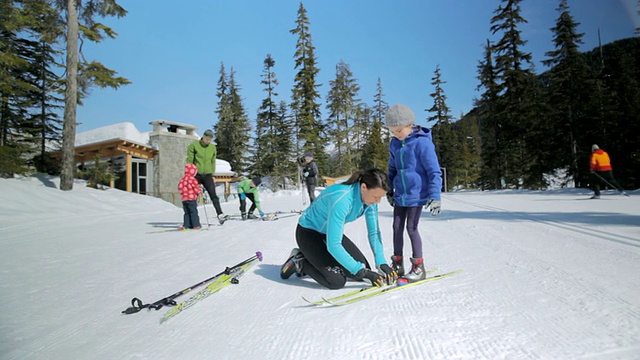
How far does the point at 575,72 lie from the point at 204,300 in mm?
25062

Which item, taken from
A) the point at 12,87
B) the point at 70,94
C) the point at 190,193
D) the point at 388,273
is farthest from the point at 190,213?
the point at 12,87

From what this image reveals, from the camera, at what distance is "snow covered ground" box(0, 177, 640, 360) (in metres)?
1.75

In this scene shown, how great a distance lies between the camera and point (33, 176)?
15125mm

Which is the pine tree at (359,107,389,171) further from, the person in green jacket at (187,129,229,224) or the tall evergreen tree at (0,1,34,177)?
the person in green jacket at (187,129,229,224)

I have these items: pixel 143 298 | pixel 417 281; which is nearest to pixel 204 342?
pixel 143 298

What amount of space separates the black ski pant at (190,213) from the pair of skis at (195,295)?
3548mm

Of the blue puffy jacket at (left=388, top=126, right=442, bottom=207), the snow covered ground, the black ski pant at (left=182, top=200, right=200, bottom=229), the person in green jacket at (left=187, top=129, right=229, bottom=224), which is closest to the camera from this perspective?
the snow covered ground

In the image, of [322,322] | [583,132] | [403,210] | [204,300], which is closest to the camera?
[322,322]

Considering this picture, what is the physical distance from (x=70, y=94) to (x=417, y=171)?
16.1 meters

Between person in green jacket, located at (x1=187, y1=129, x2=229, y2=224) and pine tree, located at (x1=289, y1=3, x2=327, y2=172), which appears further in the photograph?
pine tree, located at (x1=289, y1=3, x2=327, y2=172)

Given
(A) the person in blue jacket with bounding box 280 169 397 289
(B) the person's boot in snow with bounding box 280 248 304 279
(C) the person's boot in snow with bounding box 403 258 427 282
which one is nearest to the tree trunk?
(B) the person's boot in snow with bounding box 280 248 304 279

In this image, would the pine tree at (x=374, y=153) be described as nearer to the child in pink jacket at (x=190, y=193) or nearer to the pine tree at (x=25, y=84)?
the pine tree at (x=25, y=84)

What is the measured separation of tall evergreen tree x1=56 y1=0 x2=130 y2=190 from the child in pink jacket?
373 inches

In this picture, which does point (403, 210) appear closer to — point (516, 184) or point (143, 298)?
point (143, 298)
